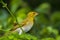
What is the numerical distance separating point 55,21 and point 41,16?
0.26 meters

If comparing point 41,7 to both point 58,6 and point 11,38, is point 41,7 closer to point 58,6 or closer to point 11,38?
point 58,6

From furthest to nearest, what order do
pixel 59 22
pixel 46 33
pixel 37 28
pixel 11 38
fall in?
pixel 59 22 < pixel 37 28 < pixel 46 33 < pixel 11 38

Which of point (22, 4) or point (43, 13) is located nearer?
point (43, 13)

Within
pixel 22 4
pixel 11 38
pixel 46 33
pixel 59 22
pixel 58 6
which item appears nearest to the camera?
pixel 11 38

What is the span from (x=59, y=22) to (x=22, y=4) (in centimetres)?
117

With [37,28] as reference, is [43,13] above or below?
above

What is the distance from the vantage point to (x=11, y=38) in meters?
1.77

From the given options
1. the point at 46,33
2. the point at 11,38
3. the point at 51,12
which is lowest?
the point at 11,38

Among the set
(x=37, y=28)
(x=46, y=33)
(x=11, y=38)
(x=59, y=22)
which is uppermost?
(x=59, y=22)

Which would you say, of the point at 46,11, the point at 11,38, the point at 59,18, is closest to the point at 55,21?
the point at 59,18

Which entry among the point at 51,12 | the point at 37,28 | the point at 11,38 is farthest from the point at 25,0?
the point at 11,38

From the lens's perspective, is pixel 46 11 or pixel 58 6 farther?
pixel 58 6

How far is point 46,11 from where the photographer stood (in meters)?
5.13

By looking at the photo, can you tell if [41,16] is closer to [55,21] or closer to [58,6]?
[55,21]
